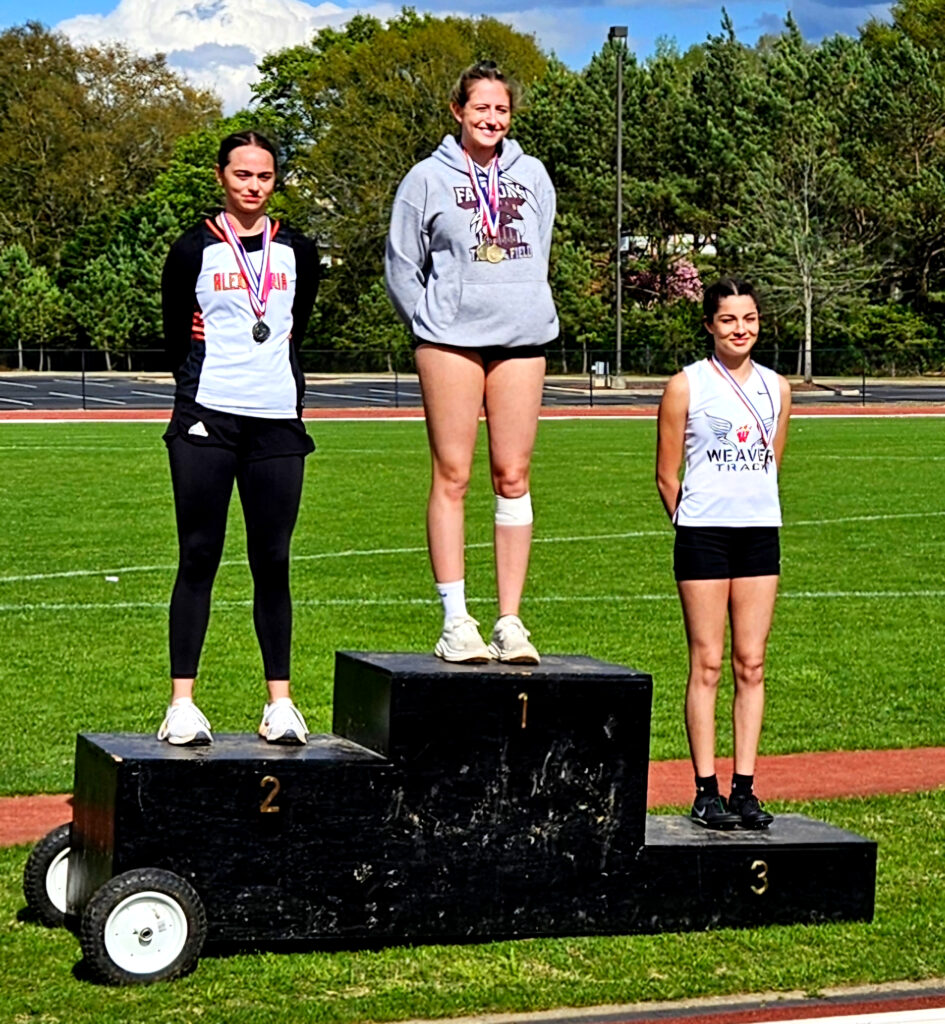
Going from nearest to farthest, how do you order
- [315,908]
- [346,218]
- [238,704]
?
1. [315,908]
2. [238,704]
3. [346,218]

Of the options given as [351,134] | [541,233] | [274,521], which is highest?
[351,134]

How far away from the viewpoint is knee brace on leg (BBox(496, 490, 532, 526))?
255 inches

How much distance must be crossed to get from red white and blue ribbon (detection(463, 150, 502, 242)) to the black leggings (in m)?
1.01

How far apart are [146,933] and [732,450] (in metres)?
2.56

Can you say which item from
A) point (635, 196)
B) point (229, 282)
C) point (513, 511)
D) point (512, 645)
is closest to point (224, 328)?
point (229, 282)

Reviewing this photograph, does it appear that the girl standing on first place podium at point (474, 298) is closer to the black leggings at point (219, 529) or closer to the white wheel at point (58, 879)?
the black leggings at point (219, 529)

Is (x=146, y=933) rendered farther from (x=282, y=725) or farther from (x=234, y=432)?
(x=234, y=432)

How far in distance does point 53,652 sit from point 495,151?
644 centimetres

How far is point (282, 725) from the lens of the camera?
6.10 m

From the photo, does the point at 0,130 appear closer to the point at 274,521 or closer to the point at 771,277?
the point at 771,277

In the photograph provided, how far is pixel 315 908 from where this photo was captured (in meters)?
5.79

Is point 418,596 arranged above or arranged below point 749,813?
below

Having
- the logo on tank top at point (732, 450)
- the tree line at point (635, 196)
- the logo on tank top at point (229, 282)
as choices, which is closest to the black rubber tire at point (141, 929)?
the logo on tank top at point (229, 282)

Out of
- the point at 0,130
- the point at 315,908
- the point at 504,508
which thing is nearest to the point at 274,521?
the point at 504,508
